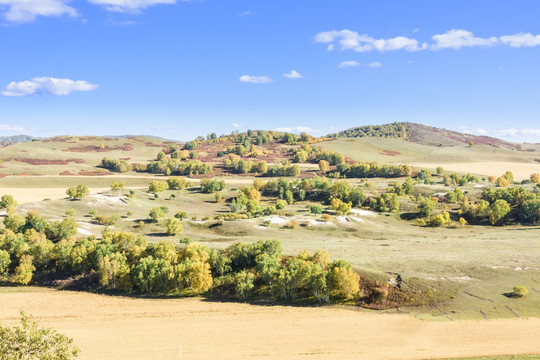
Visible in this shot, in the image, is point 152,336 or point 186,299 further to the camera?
point 186,299

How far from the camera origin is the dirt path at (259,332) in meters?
42.5

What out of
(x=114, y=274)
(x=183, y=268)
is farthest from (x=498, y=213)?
(x=114, y=274)

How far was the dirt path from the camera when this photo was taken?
4247 centimetres

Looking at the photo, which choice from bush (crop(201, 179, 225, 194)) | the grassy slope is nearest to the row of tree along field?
the grassy slope

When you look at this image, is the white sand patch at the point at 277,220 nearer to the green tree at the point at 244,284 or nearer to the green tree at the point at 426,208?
the green tree at the point at 244,284

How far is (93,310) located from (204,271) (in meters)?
18.9

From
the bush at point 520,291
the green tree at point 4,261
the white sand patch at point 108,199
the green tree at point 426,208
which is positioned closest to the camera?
the bush at point 520,291

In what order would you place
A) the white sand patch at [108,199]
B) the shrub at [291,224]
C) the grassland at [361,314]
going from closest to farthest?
the grassland at [361,314], the shrub at [291,224], the white sand patch at [108,199]

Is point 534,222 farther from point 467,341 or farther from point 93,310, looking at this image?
point 93,310

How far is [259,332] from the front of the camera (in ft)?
156

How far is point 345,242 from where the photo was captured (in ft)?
292

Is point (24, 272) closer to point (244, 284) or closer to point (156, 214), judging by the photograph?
point (156, 214)

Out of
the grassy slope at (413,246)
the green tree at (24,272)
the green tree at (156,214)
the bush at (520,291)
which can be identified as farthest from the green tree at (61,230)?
the bush at (520,291)

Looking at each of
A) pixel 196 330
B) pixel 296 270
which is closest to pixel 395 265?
pixel 296 270
